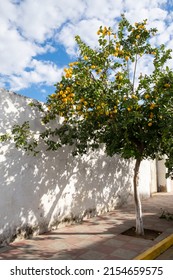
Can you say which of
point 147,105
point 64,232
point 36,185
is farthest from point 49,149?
point 147,105

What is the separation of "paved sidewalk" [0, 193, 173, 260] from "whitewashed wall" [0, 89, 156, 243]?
0.38 meters

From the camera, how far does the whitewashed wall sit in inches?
237

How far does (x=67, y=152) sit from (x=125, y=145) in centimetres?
205

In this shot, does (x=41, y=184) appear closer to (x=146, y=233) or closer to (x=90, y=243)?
(x=90, y=243)

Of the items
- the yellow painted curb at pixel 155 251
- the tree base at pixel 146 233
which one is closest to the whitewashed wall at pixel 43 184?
the tree base at pixel 146 233

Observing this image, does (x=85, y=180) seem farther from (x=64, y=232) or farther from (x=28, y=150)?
(x=28, y=150)

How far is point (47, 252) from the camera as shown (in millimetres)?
5484

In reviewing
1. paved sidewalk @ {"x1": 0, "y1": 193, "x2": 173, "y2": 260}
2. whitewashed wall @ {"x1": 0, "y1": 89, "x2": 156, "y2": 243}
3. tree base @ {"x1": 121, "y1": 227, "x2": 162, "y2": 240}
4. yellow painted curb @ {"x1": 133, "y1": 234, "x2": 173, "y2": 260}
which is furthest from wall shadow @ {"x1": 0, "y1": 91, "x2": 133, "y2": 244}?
yellow painted curb @ {"x1": 133, "y1": 234, "x2": 173, "y2": 260}

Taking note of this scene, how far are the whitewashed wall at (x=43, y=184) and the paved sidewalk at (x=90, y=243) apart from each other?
38 centimetres

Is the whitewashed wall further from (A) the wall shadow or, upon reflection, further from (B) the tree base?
(B) the tree base

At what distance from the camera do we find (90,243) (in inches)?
239

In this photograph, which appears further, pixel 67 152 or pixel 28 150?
pixel 67 152

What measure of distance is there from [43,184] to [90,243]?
1.87 metres

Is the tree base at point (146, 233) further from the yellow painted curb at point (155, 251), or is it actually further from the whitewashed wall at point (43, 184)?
the whitewashed wall at point (43, 184)
